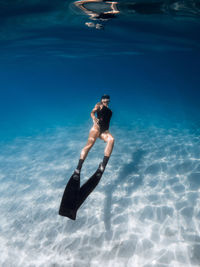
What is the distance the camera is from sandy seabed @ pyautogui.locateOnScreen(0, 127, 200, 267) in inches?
224

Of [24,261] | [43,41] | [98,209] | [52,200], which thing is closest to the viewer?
[24,261]

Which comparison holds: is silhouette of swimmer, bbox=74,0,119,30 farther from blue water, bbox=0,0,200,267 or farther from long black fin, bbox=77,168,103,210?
long black fin, bbox=77,168,103,210

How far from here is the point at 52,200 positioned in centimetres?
850

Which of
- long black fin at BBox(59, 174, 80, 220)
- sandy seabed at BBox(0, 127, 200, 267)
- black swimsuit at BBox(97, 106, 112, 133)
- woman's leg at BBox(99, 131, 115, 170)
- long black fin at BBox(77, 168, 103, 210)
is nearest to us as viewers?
long black fin at BBox(59, 174, 80, 220)

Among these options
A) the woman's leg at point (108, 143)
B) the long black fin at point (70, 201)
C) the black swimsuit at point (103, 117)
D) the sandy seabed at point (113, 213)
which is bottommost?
the sandy seabed at point (113, 213)

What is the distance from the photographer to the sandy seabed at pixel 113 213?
5.68 metres

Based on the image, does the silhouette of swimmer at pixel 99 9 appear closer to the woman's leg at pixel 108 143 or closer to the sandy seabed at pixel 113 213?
the woman's leg at pixel 108 143

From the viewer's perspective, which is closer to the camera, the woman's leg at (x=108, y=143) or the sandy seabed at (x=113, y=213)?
the sandy seabed at (x=113, y=213)

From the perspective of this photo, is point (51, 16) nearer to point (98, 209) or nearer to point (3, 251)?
point (98, 209)

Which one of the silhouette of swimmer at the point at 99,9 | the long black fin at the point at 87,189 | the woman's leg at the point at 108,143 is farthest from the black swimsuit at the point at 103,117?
the silhouette of swimmer at the point at 99,9

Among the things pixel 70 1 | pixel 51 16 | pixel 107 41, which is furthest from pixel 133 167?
pixel 107 41

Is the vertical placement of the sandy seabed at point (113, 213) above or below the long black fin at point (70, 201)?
below

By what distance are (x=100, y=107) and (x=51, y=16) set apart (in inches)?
373

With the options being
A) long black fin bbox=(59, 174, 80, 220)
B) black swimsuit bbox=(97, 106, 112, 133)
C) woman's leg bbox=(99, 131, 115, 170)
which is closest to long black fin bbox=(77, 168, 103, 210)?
long black fin bbox=(59, 174, 80, 220)
